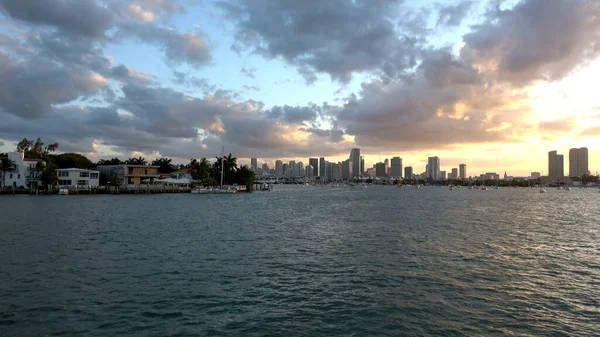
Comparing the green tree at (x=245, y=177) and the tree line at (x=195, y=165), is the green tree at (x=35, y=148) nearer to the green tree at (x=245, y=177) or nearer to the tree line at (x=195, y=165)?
the tree line at (x=195, y=165)

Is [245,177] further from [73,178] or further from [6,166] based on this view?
[6,166]

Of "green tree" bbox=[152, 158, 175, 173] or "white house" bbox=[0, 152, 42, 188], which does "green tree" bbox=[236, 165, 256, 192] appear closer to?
"green tree" bbox=[152, 158, 175, 173]

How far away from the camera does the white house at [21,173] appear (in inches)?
4518

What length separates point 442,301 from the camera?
1716 cm

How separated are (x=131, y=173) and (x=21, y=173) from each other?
31888 mm

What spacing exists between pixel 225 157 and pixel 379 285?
475 ft

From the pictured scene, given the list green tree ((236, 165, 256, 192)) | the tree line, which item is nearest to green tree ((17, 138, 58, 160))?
the tree line

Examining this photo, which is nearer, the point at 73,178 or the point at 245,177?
the point at 73,178

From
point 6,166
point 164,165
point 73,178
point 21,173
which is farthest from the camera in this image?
point 164,165

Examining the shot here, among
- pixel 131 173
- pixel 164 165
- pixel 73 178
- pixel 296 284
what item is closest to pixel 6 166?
pixel 73 178

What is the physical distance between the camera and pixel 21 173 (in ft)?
382

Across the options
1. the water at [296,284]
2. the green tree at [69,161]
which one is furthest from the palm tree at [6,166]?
the water at [296,284]

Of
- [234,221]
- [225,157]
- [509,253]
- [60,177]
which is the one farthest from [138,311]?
[225,157]

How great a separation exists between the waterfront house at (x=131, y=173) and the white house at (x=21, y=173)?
79.4 ft
